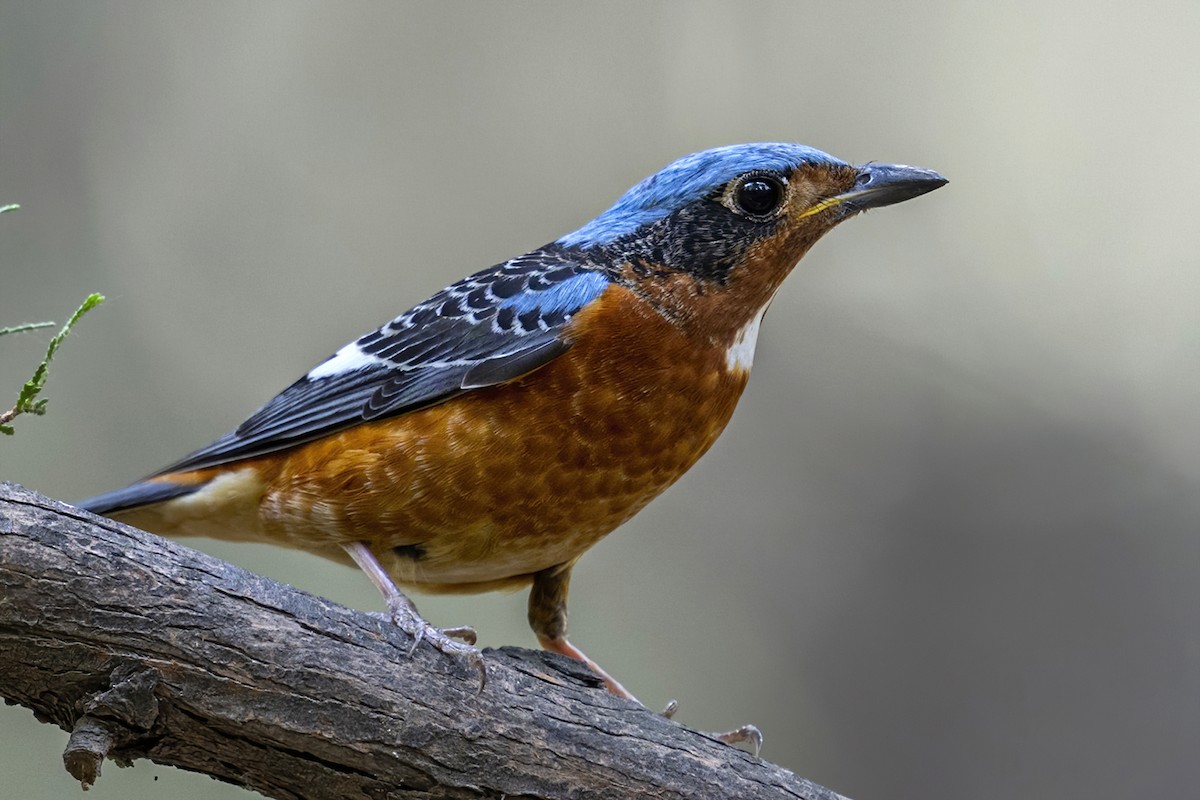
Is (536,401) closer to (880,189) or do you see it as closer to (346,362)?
(346,362)

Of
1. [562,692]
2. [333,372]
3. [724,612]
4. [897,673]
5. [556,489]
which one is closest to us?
[562,692]

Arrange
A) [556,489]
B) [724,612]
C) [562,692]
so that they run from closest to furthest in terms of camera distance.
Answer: [562,692]
[556,489]
[724,612]

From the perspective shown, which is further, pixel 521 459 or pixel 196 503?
pixel 196 503

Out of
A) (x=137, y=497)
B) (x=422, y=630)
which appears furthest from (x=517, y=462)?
(x=137, y=497)

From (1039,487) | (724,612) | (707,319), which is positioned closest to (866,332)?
(1039,487)

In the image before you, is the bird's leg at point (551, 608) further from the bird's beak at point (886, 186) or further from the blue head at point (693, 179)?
the bird's beak at point (886, 186)

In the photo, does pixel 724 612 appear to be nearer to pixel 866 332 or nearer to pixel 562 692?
pixel 866 332

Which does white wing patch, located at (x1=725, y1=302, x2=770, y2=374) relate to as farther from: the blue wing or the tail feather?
the tail feather

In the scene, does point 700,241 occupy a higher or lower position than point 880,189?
lower
